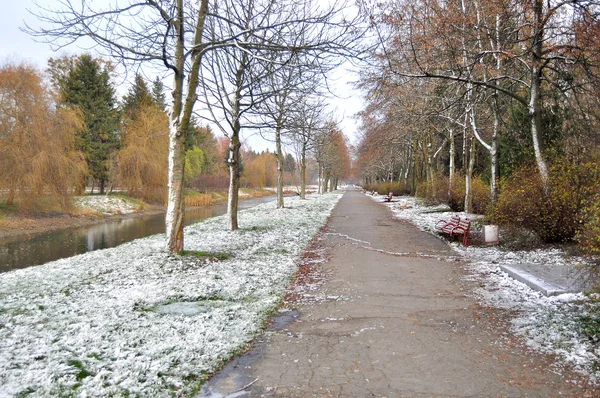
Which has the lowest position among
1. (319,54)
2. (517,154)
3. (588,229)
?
(588,229)

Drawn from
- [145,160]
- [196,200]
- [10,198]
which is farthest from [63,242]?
[196,200]

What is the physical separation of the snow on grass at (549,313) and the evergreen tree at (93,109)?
3478 cm

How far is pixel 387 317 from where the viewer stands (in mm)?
5016

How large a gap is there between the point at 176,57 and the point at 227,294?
16.5ft

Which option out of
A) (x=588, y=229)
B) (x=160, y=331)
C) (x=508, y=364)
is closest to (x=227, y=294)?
(x=160, y=331)

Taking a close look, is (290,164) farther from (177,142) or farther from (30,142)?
(177,142)

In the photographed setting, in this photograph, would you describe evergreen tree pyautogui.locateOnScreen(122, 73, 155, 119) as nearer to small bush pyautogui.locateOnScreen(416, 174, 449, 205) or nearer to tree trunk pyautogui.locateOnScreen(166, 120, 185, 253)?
small bush pyautogui.locateOnScreen(416, 174, 449, 205)

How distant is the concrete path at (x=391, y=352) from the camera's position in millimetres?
3301

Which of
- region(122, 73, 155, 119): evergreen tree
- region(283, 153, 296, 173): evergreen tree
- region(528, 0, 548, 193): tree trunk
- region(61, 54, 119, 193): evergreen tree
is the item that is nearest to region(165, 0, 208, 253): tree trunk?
region(528, 0, 548, 193): tree trunk

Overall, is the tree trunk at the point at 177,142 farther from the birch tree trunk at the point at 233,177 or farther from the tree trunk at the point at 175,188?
the birch tree trunk at the point at 233,177

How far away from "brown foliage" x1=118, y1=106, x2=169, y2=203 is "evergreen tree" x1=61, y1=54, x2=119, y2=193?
1667 mm

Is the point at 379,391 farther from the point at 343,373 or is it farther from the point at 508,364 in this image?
the point at 508,364

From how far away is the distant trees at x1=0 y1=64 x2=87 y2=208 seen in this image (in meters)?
23.1

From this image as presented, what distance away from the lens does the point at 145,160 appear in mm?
33906
